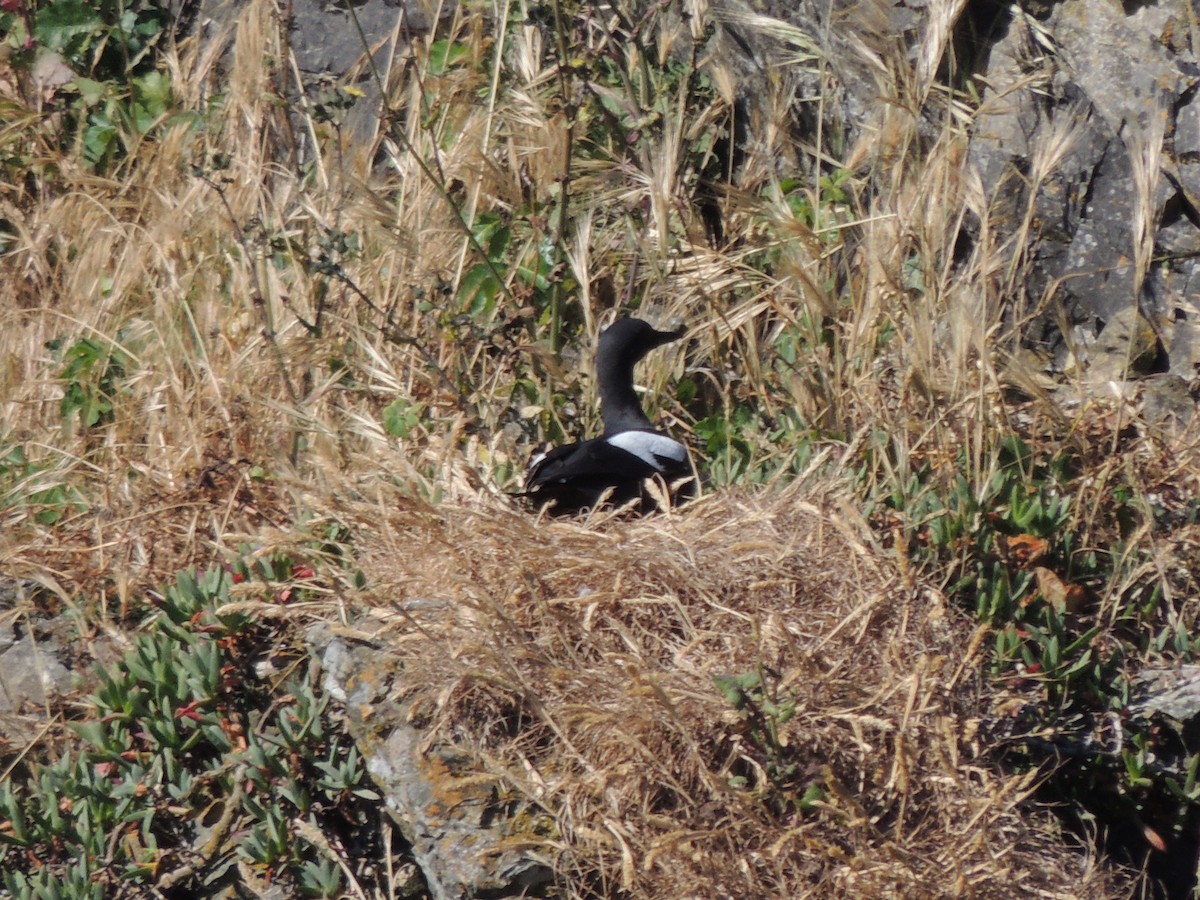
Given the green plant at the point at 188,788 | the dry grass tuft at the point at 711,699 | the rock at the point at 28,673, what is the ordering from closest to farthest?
the dry grass tuft at the point at 711,699 < the green plant at the point at 188,788 < the rock at the point at 28,673

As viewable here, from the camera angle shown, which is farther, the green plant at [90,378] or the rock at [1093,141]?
the green plant at [90,378]

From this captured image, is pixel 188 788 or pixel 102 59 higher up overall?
pixel 102 59

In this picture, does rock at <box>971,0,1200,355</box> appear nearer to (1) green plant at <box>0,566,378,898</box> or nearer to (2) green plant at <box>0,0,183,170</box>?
(1) green plant at <box>0,566,378,898</box>

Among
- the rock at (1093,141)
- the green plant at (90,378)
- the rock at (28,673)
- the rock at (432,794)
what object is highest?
the rock at (1093,141)

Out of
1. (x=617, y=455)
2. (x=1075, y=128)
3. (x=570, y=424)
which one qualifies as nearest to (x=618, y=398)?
(x=570, y=424)

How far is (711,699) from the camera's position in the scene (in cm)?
272

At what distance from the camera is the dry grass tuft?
8.78ft

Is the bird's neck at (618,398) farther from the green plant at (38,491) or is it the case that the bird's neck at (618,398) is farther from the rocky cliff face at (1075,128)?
the green plant at (38,491)

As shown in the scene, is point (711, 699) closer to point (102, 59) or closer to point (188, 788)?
point (188, 788)

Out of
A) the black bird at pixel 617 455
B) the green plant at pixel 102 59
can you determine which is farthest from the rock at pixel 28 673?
the green plant at pixel 102 59

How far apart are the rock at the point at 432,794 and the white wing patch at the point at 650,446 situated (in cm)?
101

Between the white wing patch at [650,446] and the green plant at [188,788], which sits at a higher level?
the white wing patch at [650,446]

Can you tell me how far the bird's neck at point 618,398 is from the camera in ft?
13.8

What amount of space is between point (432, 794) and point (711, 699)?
2.13ft
